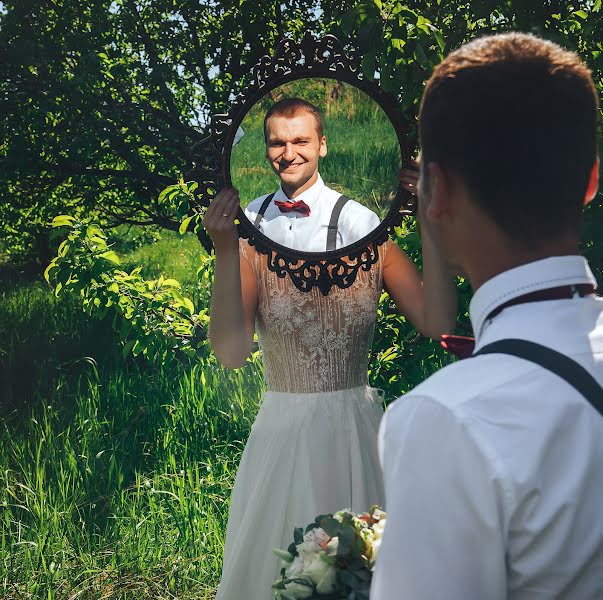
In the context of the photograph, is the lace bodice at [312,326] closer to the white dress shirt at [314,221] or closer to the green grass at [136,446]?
the white dress shirt at [314,221]

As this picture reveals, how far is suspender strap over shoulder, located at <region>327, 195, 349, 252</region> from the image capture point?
233cm

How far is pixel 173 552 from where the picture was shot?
3732mm

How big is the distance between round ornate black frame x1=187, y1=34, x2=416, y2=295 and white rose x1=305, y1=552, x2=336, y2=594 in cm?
101

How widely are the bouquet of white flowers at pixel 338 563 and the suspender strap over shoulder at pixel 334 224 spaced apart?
987 millimetres

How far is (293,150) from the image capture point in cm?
235

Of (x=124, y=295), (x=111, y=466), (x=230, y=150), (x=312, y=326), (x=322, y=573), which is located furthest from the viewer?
(x=111, y=466)

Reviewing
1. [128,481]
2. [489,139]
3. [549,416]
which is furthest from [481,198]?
[128,481]

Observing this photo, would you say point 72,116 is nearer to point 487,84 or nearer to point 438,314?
point 438,314

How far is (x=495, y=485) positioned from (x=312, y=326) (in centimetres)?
156

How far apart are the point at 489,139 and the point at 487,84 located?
2.6 inches

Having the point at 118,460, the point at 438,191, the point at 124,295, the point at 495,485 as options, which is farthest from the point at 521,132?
the point at 118,460

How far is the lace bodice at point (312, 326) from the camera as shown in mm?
2379

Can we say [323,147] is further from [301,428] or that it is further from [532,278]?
[532,278]

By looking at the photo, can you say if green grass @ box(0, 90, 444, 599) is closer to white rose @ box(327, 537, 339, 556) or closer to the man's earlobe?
the man's earlobe
